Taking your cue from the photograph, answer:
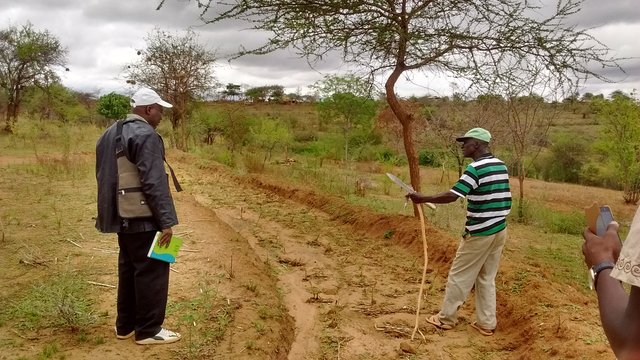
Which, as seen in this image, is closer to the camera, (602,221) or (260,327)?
(602,221)

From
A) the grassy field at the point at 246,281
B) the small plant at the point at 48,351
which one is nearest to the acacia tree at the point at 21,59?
the grassy field at the point at 246,281

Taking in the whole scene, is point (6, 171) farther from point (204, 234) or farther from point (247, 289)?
point (247, 289)

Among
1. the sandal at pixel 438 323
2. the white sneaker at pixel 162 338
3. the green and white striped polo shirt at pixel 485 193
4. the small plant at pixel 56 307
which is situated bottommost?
the sandal at pixel 438 323

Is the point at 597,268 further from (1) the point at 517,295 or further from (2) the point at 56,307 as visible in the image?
(1) the point at 517,295

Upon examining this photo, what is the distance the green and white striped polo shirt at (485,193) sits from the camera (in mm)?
4734

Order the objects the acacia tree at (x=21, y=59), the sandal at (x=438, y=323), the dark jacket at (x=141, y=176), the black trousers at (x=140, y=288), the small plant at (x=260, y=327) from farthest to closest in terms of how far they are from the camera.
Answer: the acacia tree at (x=21, y=59), the sandal at (x=438, y=323), the small plant at (x=260, y=327), the black trousers at (x=140, y=288), the dark jacket at (x=141, y=176)

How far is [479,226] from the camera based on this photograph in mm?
4879

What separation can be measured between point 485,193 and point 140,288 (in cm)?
316

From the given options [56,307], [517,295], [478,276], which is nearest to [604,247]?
[478,276]

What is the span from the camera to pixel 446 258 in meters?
7.22

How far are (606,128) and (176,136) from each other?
17766 millimetres

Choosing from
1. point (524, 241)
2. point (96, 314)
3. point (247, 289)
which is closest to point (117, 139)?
point (96, 314)

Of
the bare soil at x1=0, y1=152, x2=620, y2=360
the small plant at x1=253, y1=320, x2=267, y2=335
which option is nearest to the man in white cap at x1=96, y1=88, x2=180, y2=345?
the bare soil at x1=0, y1=152, x2=620, y2=360

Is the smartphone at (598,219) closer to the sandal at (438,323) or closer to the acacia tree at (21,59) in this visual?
the sandal at (438,323)
